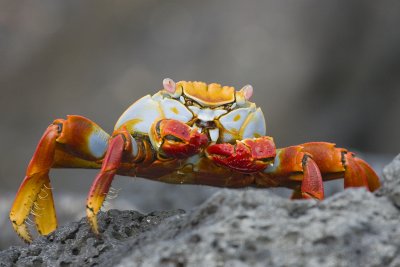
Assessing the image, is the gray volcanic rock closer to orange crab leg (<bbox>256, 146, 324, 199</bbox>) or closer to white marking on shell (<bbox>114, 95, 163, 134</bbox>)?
orange crab leg (<bbox>256, 146, 324, 199</bbox>)

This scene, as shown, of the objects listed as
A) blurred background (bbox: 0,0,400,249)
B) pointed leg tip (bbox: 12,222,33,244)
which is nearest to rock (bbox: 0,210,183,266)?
pointed leg tip (bbox: 12,222,33,244)

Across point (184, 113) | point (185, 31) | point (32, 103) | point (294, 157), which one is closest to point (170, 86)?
point (184, 113)

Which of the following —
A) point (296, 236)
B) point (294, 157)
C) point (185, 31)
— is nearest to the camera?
point (296, 236)

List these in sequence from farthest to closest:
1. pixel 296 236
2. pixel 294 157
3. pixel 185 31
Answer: pixel 185 31
pixel 294 157
pixel 296 236

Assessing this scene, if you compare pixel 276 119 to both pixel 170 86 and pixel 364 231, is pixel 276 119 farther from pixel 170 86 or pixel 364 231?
Answer: pixel 364 231

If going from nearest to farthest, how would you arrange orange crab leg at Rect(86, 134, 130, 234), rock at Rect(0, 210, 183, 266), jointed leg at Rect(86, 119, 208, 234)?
rock at Rect(0, 210, 183, 266) → orange crab leg at Rect(86, 134, 130, 234) → jointed leg at Rect(86, 119, 208, 234)
